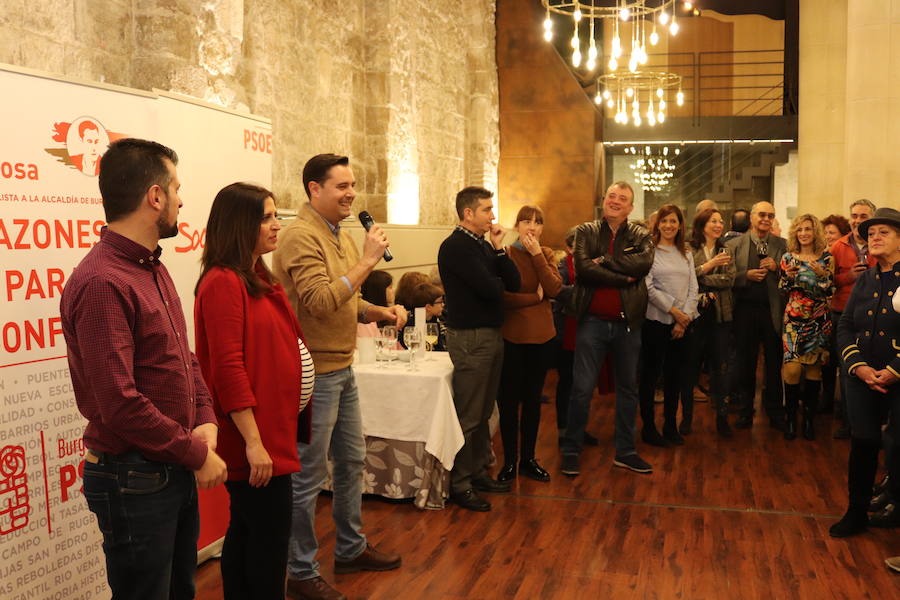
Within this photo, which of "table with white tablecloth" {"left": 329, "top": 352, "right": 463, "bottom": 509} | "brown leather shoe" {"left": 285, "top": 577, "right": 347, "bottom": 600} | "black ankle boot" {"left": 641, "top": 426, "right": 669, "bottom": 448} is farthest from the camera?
"black ankle boot" {"left": 641, "top": 426, "right": 669, "bottom": 448}

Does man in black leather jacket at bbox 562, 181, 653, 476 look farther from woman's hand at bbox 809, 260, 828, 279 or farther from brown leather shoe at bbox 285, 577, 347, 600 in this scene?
brown leather shoe at bbox 285, 577, 347, 600

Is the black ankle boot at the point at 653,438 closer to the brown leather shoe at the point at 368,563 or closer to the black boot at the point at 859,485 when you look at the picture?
the black boot at the point at 859,485

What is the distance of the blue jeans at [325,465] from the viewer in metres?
3.14

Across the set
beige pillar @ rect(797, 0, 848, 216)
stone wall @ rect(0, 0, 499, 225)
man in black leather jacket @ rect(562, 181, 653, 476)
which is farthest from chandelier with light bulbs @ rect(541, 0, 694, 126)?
man in black leather jacket @ rect(562, 181, 653, 476)

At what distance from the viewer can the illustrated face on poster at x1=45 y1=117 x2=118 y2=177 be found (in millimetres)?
2666

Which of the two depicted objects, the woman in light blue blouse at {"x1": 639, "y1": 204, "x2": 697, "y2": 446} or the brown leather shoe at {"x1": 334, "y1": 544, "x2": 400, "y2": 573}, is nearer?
the brown leather shoe at {"x1": 334, "y1": 544, "x2": 400, "y2": 573}

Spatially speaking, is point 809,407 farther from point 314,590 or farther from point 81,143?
point 81,143

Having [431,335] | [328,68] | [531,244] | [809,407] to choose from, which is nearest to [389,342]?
[431,335]

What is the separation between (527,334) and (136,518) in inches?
115

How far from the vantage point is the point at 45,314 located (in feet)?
8.57

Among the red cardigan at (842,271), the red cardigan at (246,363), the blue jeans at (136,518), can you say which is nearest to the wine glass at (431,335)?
the red cardigan at (246,363)

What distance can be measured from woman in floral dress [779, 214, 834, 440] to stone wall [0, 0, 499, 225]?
3.73 metres

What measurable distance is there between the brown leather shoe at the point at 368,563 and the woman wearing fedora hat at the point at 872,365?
2151mm

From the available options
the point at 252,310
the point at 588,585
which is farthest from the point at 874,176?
the point at 252,310
